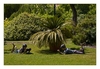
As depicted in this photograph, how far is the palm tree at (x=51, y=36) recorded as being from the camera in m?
8.92

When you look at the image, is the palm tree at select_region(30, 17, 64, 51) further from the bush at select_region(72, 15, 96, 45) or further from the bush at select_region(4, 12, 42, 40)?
the bush at select_region(4, 12, 42, 40)

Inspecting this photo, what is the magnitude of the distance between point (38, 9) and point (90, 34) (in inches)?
463

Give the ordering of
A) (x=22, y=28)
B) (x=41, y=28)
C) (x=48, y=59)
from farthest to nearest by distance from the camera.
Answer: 1. (x=22, y=28)
2. (x=41, y=28)
3. (x=48, y=59)

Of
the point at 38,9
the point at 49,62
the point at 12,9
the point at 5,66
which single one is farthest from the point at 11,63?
the point at 12,9

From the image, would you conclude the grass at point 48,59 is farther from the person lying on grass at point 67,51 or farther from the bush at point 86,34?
the bush at point 86,34

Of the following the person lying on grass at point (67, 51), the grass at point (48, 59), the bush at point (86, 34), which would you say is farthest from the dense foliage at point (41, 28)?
the grass at point (48, 59)

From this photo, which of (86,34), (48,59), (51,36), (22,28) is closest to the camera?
(48,59)

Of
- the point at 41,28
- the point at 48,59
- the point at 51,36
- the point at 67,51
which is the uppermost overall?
the point at 41,28

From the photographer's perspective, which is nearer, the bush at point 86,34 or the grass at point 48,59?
the grass at point 48,59

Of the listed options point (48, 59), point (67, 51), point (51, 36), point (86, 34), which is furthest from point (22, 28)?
point (48, 59)

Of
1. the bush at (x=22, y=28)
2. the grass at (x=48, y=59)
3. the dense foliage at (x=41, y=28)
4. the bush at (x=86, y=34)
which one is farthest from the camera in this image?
the bush at (x=22, y=28)

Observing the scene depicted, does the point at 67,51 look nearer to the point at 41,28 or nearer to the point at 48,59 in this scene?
the point at 48,59

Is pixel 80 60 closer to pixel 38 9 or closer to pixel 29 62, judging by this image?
pixel 29 62

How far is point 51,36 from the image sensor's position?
8.87m
